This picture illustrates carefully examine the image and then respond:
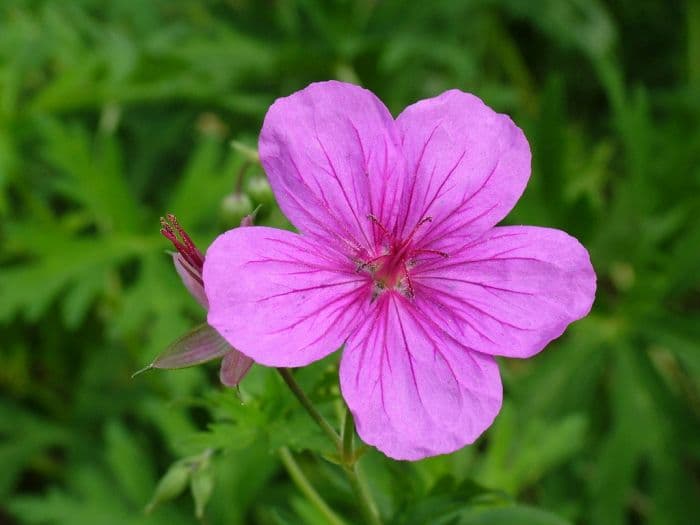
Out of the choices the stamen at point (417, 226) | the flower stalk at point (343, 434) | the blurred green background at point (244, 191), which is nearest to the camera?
the flower stalk at point (343, 434)

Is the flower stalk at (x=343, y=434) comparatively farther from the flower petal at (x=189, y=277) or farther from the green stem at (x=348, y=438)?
the flower petal at (x=189, y=277)

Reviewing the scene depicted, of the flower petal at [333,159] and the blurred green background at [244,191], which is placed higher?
the flower petal at [333,159]

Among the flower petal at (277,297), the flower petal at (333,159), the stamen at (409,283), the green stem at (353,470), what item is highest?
the flower petal at (333,159)

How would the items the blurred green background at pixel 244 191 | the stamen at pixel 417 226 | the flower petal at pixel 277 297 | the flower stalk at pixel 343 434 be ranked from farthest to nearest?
the blurred green background at pixel 244 191 → the stamen at pixel 417 226 → the flower stalk at pixel 343 434 → the flower petal at pixel 277 297

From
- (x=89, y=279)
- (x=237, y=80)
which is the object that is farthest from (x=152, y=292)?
(x=237, y=80)

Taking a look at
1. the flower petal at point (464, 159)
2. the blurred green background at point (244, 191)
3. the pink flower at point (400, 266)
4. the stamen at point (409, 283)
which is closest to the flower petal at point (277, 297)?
the pink flower at point (400, 266)

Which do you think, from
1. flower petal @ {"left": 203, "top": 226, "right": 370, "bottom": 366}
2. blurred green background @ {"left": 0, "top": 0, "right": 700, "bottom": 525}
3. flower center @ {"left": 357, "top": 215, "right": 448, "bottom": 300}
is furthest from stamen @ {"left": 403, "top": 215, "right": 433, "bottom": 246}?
blurred green background @ {"left": 0, "top": 0, "right": 700, "bottom": 525}

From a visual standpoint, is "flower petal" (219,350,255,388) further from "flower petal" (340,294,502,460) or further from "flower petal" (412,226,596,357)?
"flower petal" (412,226,596,357)

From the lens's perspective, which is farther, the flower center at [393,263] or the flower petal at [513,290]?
the flower center at [393,263]
